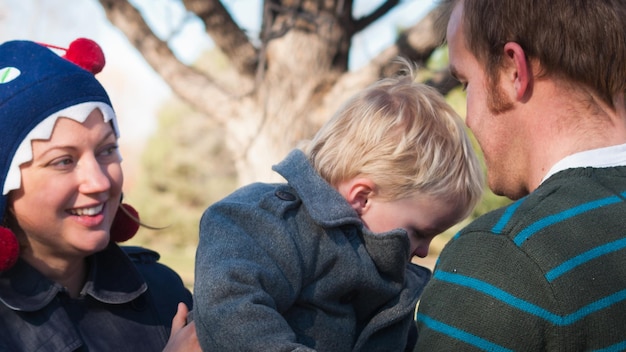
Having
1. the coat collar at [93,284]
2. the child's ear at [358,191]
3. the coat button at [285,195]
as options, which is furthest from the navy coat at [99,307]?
the child's ear at [358,191]

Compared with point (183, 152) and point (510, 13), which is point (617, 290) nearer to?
point (510, 13)

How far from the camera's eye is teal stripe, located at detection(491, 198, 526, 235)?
6.05 feet

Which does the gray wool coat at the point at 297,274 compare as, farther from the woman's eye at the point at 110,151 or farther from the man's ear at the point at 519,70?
the man's ear at the point at 519,70

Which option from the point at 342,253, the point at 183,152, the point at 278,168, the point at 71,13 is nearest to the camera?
the point at 342,253

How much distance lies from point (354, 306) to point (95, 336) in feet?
2.68

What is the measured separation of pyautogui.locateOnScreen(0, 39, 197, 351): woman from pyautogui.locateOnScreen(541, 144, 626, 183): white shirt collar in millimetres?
1147

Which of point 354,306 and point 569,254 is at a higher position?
point 569,254

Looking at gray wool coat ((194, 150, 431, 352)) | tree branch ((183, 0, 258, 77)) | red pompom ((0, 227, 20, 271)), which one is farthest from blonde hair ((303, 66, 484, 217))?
tree branch ((183, 0, 258, 77))

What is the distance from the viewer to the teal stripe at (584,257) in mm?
1750

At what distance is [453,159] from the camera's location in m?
2.56

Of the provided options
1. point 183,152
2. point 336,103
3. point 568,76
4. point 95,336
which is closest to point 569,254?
point 568,76

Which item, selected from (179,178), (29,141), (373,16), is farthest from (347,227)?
(179,178)

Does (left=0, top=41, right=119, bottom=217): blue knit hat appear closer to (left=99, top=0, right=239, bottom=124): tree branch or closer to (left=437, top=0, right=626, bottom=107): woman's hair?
(left=437, top=0, right=626, bottom=107): woman's hair

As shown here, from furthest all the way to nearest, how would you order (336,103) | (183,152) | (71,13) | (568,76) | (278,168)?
(183,152) → (71,13) → (336,103) → (278,168) → (568,76)
